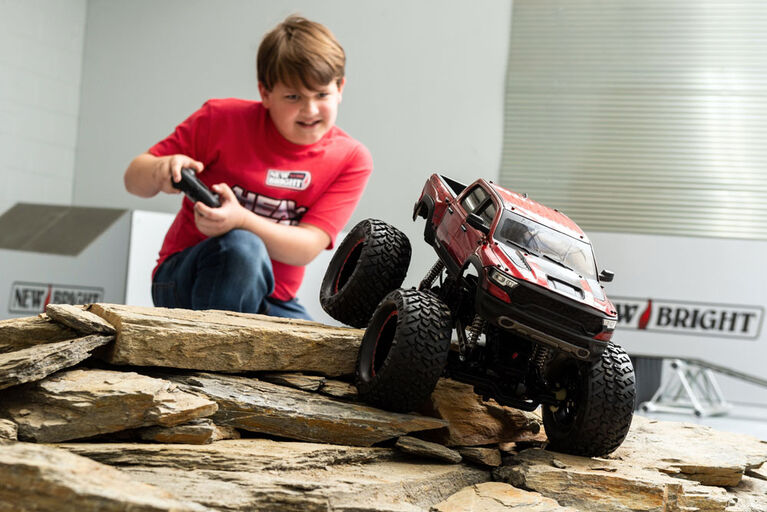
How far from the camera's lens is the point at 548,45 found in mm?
5469

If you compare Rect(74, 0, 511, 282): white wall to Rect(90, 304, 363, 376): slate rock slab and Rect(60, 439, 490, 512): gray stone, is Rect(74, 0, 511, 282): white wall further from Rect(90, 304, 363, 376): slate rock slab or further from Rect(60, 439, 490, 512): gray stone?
Rect(60, 439, 490, 512): gray stone

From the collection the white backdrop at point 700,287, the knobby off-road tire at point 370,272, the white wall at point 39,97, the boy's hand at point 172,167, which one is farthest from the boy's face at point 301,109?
the white wall at point 39,97

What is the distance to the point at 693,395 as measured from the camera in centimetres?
485

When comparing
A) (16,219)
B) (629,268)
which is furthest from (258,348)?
(16,219)

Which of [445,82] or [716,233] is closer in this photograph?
[716,233]

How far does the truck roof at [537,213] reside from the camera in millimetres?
2053

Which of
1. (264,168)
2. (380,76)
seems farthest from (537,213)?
(380,76)

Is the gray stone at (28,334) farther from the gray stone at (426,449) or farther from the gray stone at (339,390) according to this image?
the gray stone at (426,449)

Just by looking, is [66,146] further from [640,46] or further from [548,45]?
[640,46]

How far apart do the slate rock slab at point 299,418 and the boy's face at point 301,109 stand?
1.10 meters

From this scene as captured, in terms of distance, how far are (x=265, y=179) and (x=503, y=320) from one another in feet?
4.23

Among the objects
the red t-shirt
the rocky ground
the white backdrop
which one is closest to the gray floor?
the white backdrop

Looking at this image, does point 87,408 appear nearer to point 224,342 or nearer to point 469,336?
point 224,342

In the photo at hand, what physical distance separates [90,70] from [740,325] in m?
5.16
